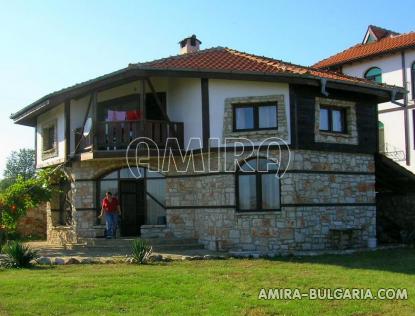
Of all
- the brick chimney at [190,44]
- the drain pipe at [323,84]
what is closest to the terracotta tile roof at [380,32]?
the brick chimney at [190,44]

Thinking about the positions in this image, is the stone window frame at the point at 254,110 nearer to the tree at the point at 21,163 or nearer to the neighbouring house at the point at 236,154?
the neighbouring house at the point at 236,154

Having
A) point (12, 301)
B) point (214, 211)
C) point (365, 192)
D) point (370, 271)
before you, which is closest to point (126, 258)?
point (214, 211)

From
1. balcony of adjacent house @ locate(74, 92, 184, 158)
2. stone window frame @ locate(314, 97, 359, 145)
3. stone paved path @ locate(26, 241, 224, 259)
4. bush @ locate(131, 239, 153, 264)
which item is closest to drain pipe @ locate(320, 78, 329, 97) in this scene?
stone window frame @ locate(314, 97, 359, 145)

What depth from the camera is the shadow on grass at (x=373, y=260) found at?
1216cm

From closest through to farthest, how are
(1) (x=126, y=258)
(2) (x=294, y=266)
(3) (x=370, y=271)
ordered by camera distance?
1. (3) (x=370, y=271)
2. (2) (x=294, y=266)
3. (1) (x=126, y=258)

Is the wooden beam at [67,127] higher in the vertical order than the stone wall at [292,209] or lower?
higher

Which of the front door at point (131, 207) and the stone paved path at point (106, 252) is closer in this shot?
the stone paved path at point (106, 252)

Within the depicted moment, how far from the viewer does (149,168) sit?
17.0 meters

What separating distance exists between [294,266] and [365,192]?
17.3 ft

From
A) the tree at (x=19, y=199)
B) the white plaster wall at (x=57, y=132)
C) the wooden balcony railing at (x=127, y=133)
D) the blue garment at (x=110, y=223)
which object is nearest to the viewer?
the wooden balcony railing at (x=127, y=133)

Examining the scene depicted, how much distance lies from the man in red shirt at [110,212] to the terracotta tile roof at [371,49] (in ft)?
52.8

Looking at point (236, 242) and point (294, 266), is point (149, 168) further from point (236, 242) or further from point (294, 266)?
point (294, 266)

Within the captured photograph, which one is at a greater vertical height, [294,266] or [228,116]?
[228,116]

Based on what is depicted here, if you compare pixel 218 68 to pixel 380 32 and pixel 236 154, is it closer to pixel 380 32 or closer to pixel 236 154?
pixel 236 154
